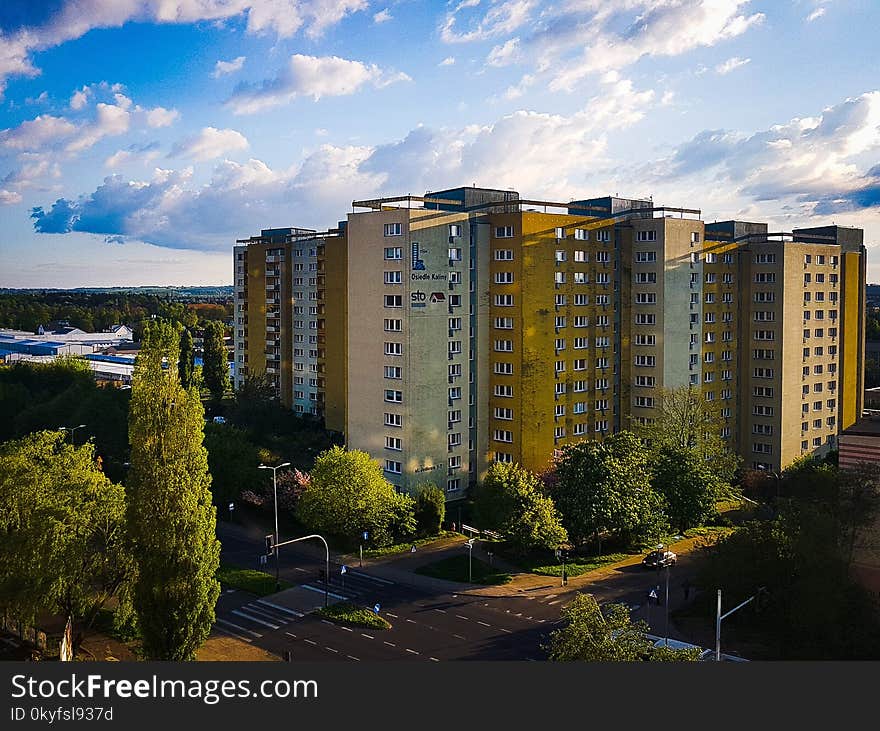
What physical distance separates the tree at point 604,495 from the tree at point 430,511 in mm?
8325

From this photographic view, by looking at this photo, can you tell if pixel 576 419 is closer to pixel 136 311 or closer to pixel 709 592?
pixel 709 592

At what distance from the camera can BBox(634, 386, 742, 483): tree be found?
64.1m

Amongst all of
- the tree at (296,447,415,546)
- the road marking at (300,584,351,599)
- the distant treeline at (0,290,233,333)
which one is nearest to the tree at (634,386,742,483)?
the tree at (296,447,415,546)

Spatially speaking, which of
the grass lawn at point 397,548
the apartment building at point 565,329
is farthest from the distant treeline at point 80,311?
the grass lawn at point 397,548

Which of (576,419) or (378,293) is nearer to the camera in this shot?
(378,293)

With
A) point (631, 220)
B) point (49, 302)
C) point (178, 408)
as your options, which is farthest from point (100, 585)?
point (49, 302)

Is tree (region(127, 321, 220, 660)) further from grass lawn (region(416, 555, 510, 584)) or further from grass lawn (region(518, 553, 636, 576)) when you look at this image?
grass lawn (region(518, 553, 636, 576))

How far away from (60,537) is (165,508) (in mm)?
8886

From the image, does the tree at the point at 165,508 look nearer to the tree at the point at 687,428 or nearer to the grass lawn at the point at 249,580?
the grass lawn at the point at 249,580

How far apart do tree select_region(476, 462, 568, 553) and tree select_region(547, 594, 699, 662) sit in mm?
21285

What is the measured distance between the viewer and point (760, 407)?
248ft

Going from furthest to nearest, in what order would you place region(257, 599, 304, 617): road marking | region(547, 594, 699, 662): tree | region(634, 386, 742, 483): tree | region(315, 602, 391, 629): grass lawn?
region(634, 386, 742, 483): tree, region(257, 599, 304, 617): road marking, region(315, 602, 391, 629): grass lawn, region(547, 594, 699, 662): tree

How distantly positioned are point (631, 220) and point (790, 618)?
1628 inches

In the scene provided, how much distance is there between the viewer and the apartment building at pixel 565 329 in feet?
199
